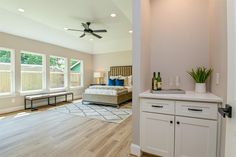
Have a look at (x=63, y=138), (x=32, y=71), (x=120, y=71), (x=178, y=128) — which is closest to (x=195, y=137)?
(x=178, y=128)

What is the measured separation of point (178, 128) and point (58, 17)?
4583mm

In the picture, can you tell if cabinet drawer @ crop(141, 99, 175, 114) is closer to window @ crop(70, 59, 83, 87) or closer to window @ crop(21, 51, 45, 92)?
window @ crop(21, 51, 45, 92)

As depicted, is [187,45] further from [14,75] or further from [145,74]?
[14,75]

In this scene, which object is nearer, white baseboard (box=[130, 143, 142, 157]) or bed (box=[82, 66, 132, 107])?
white baseboard (box=[130, 143, 142, 157])

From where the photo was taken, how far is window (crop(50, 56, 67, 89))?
6301 mm

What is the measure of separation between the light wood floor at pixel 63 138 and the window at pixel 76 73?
389 cm

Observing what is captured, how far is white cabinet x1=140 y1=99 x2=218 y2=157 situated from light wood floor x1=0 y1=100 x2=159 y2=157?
0.51 m

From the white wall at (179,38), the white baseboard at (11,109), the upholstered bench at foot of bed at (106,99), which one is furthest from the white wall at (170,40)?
the white baseboard at (11,109)

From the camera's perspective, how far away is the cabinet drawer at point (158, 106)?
5.96ft

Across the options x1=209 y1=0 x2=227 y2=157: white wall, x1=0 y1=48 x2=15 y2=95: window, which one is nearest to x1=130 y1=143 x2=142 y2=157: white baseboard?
x1=209 y1=0 x2=227 y2=157: white wall

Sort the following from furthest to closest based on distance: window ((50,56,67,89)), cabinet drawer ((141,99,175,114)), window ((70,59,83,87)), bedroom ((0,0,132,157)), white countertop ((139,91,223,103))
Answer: window ((70,59,83,87))
window ((50,56,67,89))
bedroom ((0,0,132,157))
cabinet drawer ((141,99,175,114))
white countertop ((139,91,223,103))

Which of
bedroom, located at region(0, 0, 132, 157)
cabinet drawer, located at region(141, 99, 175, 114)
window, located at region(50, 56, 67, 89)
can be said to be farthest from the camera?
window, located at region(50, 56, 67, 89)

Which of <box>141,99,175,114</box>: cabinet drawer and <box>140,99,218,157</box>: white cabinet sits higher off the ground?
<box>141,99,175,114</box>: cabinet drawer

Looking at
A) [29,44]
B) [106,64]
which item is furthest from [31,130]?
[106,64]
